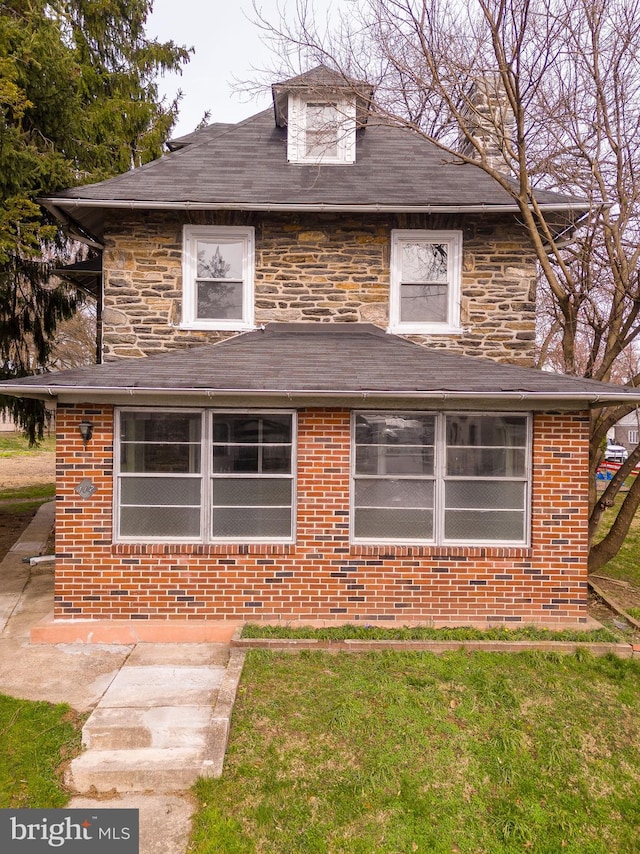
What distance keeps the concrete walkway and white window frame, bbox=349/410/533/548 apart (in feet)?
7.07

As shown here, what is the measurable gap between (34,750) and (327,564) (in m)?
3.22

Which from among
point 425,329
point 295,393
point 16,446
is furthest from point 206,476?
point 16,446

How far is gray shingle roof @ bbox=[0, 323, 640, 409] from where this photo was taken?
18.2ft

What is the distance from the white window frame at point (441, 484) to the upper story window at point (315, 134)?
478cm

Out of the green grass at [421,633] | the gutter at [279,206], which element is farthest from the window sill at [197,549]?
the gutter at [279,206]

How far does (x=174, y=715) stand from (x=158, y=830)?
3.46 ft

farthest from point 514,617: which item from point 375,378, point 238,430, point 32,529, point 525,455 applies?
point 32,529

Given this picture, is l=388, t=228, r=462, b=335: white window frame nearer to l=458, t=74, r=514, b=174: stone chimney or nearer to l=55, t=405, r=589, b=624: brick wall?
l=458, t=74, r=514, b=174: stone chimney

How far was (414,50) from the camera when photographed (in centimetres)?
736

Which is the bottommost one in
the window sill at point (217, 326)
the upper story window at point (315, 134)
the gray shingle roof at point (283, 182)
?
the window sill at point (217, 326)

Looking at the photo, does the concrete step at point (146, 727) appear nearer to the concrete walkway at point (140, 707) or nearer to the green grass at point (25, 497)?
the concrete walkway at point (140, 707)

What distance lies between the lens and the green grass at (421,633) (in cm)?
570

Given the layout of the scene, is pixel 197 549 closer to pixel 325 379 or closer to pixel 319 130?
pixel 325 379

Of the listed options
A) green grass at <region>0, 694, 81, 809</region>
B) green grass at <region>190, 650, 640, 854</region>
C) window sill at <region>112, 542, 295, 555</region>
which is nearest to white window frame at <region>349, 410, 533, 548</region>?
window sill at <region>112, 542, 295, 555</region>
